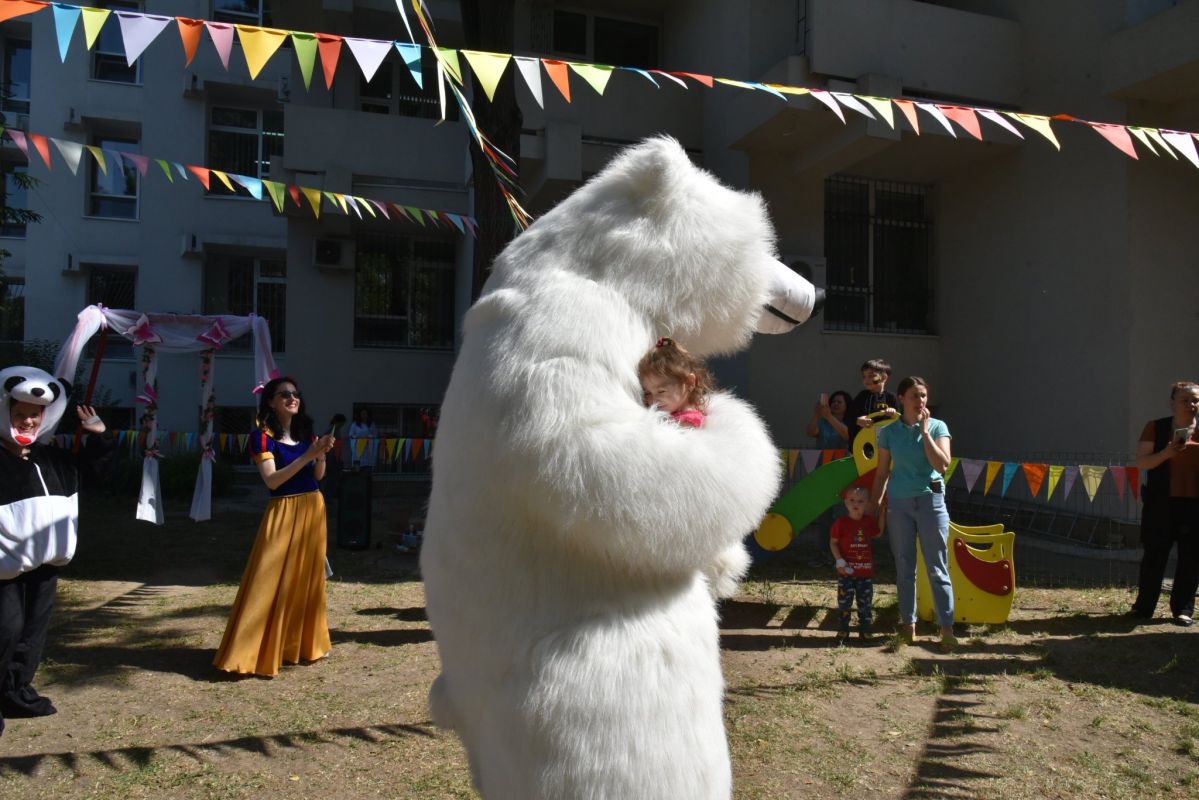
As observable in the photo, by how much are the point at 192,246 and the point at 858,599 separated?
17.4 meters

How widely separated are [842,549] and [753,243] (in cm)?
454

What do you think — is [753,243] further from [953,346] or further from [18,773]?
[953,346]

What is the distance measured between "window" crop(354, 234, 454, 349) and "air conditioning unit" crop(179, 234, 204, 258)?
577 cm

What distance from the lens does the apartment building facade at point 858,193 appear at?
940 cm

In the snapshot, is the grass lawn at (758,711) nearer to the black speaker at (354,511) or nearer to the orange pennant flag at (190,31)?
the black speaker at (354,511)

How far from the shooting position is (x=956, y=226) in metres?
12.1

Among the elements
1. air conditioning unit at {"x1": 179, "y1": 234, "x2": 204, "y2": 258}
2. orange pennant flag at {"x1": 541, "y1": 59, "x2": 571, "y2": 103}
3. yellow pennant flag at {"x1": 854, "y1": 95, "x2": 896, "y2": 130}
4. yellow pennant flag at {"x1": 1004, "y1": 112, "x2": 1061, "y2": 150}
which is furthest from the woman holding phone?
air conditioning unit at {"x1": 179, "y1": 234, "x2": 204, "y2": 258}

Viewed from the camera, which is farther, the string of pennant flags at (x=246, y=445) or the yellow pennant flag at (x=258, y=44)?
the string of pennant flags at (x=246, y=445)

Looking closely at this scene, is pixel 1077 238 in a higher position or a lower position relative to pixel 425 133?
lower

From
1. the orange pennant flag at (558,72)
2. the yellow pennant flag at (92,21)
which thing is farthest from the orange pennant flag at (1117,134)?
Answer: the yellow pennant flag at (92,21)

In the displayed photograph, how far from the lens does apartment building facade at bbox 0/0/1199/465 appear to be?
9.40m

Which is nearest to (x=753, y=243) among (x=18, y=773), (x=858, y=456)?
(x=18, y=773)

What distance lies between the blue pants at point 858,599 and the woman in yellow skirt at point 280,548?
3.78 meters

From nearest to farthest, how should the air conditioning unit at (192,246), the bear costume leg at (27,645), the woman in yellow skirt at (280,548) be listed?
the bear costume leg at (27,645) < the woman in yellow skirt at (280,548) < the air conditioning unit at (192,246)
